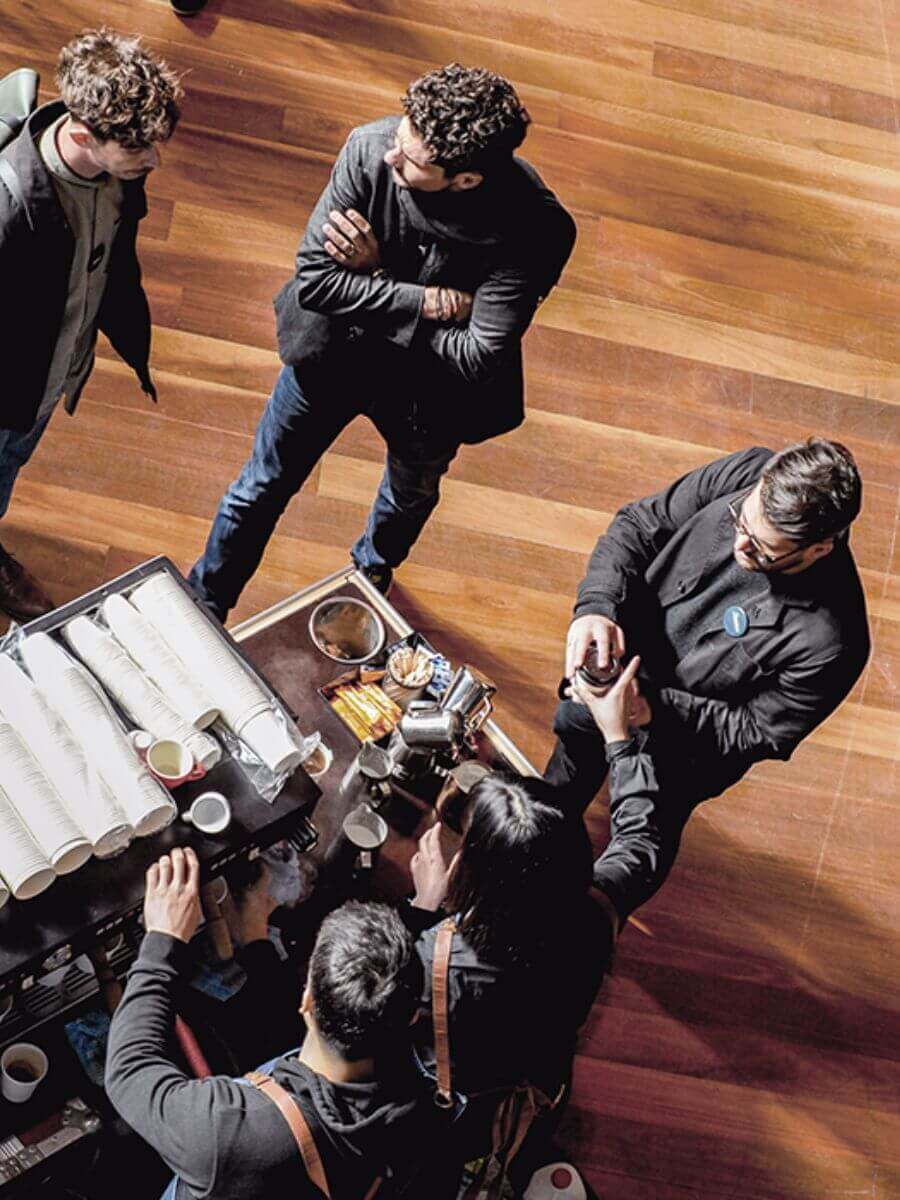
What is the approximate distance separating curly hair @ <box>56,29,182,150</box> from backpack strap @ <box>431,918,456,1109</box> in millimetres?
1684

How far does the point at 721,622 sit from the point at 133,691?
1.28 m

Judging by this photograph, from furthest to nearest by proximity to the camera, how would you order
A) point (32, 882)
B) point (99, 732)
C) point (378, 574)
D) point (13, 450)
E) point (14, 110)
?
point (378, 574)
point (13, 450)
point (14, 110)
point (99, 732)
point (32, 882)

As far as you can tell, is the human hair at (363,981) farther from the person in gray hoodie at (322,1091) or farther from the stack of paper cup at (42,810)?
the stack of paper cup at (42,810)

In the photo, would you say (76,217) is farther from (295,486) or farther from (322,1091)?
(322,1091)

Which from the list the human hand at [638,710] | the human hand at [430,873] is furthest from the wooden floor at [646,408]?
the human hand at [430,873]

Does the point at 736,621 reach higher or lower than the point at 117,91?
lower

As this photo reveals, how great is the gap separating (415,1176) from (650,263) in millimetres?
3414

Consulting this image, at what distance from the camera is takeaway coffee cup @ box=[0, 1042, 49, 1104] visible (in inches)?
96.3

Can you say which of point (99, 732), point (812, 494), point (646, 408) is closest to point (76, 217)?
point (99, 732)

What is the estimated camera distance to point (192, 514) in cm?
386

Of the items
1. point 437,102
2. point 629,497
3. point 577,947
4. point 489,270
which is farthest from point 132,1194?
point 629,497

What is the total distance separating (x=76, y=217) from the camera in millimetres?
2678

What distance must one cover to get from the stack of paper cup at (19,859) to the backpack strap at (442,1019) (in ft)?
2.24

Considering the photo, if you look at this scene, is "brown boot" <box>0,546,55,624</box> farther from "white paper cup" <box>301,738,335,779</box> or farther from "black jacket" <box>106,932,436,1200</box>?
"black jacket" <box>106,932,436,1200</box>
